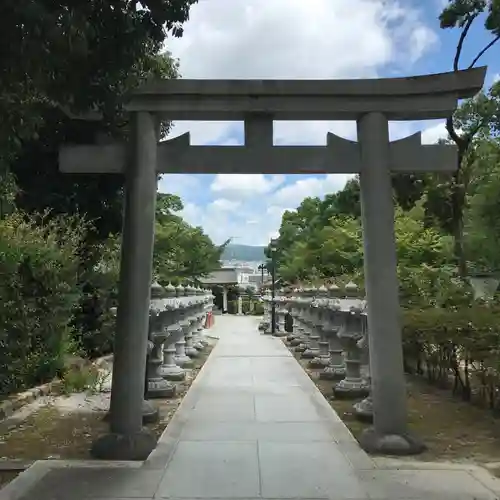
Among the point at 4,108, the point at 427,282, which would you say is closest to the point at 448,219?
the point at 427,282

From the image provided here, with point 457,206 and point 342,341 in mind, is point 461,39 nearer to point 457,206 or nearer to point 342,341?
point 457,206

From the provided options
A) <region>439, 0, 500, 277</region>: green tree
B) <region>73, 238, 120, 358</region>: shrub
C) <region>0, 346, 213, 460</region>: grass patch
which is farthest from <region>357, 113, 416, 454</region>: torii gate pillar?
<region>439, 0, 500, 277</region>: green tree

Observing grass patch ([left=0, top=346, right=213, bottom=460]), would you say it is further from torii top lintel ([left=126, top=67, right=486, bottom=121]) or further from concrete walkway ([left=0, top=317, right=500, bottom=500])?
torii top lintel ([left=126, top=67, right=486, bottom=121])

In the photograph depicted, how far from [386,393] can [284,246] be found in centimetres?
3659

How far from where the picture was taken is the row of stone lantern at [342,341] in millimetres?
8469

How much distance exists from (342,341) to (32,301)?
4.70 metres

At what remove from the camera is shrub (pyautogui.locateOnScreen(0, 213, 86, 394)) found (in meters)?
7.71

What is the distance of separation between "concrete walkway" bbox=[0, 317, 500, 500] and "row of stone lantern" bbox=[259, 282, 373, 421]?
959 millimetres

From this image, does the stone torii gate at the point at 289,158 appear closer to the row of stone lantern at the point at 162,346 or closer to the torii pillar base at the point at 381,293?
the torii pillar base at the point at 381,293

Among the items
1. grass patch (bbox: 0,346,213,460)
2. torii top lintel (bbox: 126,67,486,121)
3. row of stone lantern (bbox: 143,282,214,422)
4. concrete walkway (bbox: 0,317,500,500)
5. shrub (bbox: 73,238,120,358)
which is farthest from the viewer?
shrub (bbox: 73,238,120,358)

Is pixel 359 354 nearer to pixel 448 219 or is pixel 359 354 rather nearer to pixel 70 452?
pixel 70 452

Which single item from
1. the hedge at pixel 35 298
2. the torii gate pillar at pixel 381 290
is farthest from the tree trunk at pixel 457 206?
the torii gate pillar at pixel 381 290

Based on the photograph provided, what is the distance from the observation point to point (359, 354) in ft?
30.4

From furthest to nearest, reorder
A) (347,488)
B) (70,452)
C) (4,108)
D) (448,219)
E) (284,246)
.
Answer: (284,246) < (448,219) < (70,452) < (347,488) < (4,108)
